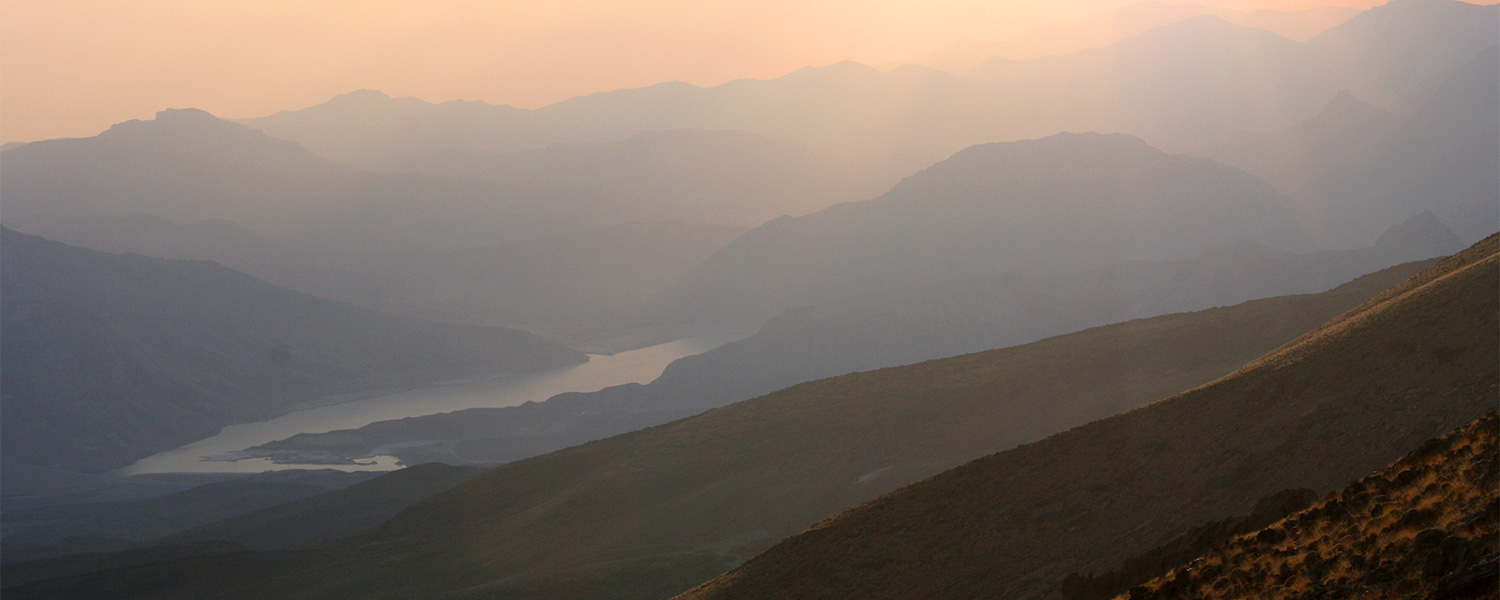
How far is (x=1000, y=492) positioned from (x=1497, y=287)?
9.61 metres

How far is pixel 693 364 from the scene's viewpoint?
476 ft

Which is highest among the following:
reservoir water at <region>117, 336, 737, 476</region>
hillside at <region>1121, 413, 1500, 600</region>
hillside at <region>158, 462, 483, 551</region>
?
reservoir water at <region>117, 336, 737, 476</region>

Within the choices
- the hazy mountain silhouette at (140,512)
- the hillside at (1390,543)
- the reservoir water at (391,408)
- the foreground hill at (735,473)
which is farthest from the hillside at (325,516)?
the hillside at (1390,543)

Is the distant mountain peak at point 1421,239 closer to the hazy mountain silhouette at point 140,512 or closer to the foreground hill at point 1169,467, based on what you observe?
the hazy mountain silhouette at point 140,512

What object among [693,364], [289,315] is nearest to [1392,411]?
[693,364]

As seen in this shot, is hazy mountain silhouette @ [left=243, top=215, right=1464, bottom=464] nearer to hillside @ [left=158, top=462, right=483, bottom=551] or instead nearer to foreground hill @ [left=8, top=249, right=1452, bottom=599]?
hillside @ [left=158, top=462, right=483, bottom=551]

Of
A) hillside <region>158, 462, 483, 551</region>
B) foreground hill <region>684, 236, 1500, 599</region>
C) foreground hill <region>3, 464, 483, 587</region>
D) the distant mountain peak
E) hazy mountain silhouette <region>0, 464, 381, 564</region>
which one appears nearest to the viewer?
foreground hill <region>684, 236, 1500, 599</region>

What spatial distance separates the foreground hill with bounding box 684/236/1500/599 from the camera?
633 inches

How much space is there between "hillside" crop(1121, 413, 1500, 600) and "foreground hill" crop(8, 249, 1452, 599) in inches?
810

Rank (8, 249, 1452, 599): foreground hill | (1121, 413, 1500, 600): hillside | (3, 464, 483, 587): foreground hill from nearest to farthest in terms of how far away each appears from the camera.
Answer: (1121, 413, 1500, 600): hillside, (8, 249, 1452, 599): foreground hill, (3, 464, 483, 587): foreground hill

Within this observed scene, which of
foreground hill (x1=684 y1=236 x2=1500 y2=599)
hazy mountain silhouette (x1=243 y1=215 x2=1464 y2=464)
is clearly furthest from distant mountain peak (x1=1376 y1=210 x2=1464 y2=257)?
foreground hill (x1=684 y1=236 x2=1500 y2=599)

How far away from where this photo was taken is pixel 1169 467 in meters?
18.4

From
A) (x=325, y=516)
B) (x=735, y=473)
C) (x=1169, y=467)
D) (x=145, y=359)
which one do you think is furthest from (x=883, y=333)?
(x=1169, y=467)

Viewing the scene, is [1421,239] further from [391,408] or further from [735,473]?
[391,408]
